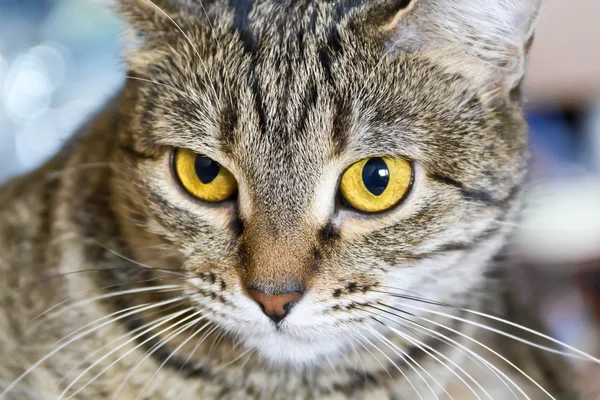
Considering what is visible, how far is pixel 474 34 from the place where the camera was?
0.88 metres

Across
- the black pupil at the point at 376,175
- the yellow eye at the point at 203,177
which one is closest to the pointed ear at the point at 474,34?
the black pupil at the point at 376,175

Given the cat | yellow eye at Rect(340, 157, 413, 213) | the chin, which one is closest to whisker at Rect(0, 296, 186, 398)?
the cat

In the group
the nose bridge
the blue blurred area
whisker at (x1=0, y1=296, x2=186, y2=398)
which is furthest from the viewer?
the blue blurred area

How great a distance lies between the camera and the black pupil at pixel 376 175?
835mm

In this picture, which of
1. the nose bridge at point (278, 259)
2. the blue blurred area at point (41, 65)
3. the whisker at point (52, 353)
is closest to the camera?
the nose bridge at point (278, 259)

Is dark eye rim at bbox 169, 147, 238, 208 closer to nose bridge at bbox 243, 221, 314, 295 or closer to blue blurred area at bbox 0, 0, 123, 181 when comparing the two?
nose bridge at bbox 243, 221, 314, 295

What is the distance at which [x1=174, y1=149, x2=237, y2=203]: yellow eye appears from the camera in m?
0.87

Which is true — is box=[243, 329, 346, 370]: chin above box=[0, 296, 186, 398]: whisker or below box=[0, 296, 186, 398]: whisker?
above

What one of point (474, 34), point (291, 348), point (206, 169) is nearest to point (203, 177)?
point (206, 169)

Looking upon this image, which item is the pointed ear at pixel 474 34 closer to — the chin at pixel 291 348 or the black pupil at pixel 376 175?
the black pupil at pixel 376 175

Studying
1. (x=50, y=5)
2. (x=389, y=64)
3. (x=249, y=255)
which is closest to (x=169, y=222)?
(x=249, y=255)

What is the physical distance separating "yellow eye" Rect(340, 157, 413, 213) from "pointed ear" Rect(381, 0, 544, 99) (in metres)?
0.16

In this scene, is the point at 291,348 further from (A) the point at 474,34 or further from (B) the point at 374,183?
(A) the point at 474,34

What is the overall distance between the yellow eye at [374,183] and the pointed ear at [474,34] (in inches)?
6.3
